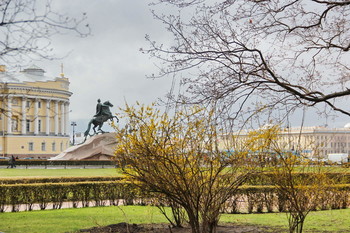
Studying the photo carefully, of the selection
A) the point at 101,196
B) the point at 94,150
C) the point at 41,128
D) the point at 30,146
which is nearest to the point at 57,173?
the point at 94,150

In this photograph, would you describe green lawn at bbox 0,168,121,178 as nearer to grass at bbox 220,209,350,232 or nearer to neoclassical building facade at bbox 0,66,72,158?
grass at bbox 220,209,350,232

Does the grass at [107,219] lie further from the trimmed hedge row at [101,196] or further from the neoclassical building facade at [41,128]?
the neoclassical building facade at [41,128]

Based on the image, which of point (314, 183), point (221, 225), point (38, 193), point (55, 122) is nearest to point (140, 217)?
point (221, 225)

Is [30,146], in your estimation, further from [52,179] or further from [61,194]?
[61,194]

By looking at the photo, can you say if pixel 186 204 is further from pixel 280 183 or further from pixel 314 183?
pixel 314 183

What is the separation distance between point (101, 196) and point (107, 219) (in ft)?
11.0

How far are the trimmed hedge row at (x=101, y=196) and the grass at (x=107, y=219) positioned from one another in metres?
0.45

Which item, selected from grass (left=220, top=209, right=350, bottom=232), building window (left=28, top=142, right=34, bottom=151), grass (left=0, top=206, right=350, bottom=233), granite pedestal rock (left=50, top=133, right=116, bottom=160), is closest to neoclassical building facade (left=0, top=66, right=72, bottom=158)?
building window (left=28, top=142, right=34, bottom=151)

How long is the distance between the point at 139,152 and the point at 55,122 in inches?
3208

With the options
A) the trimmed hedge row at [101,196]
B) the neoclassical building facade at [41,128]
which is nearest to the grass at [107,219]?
the trimmed hedge row at [101,196]

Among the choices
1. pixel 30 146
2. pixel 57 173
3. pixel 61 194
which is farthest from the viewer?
pixel 30 146

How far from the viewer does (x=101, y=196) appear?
14.9 metres

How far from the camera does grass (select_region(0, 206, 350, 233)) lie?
10.3 m

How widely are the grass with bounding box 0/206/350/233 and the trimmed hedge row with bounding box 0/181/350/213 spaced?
1.47 feet
